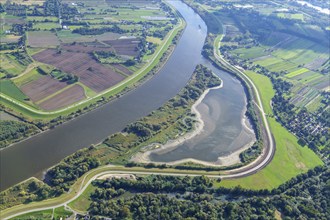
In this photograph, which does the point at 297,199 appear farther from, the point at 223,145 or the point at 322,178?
the point at 223,145

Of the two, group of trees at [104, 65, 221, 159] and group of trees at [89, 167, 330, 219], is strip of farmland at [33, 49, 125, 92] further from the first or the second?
group of trees at [89, 167, 330, 219]

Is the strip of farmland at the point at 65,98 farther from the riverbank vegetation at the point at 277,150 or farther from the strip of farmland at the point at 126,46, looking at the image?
the riverbank vegetation at the point at 277,150

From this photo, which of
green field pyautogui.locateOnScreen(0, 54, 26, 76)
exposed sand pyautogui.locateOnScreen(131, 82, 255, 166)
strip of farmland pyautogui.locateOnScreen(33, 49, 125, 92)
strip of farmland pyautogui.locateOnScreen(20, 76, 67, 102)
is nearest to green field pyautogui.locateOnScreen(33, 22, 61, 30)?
strip of farmland pyautogui.locateOnScreen(33, 49, 125, 92)

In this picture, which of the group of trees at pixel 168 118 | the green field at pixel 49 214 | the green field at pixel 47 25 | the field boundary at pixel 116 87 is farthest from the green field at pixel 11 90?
the green field at pixel 47 25

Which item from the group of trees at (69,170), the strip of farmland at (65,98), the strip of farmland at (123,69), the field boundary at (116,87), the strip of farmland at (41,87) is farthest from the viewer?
the strip of farmland at (123,69)

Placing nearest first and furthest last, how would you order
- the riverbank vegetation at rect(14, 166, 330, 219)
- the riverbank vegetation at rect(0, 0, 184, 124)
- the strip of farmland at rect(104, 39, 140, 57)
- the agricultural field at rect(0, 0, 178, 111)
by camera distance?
1. the riverbank vegetation at rect(14, 166, 330, 219)
2. the riverbank vegetation at rect(0, 0, 184, 124)
3. the agricultural field at rect(0, 0, 178, 111)
4. the strip of farmland at rect(104, 39, 140, 57)

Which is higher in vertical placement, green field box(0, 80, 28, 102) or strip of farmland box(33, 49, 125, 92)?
strip of farmland box(33, 49, 125, 92)

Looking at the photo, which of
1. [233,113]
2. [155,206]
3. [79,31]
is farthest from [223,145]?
[79,31]
